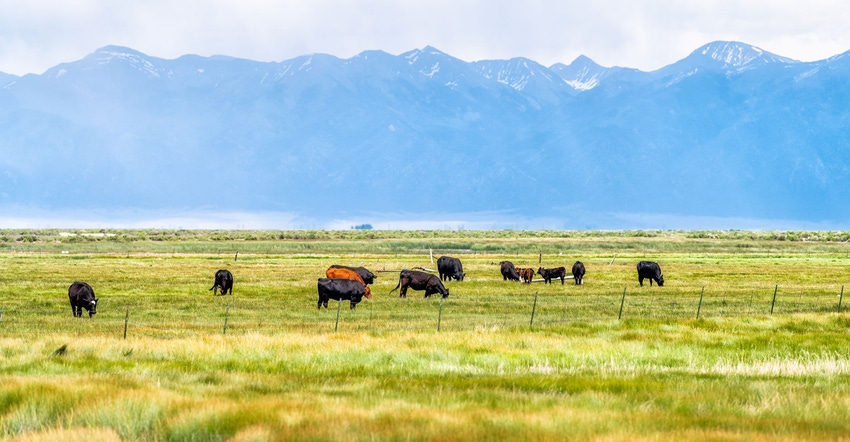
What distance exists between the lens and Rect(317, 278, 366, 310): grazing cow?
117ft

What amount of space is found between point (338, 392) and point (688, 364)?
9456 mm

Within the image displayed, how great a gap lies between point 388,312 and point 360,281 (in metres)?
3.64

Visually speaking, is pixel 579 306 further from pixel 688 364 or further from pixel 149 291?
pixel 149 291

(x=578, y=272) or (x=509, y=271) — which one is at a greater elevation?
(x=578, y=272)

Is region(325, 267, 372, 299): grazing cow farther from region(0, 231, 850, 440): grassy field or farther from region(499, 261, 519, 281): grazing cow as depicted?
region(499, 261, 519, 281): grazing cow

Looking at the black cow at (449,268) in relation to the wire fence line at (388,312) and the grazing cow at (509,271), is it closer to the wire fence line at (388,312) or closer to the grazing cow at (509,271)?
the grazing cow at (509,271)

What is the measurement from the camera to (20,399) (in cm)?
1421

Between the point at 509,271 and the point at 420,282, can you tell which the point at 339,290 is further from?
the point at 509,271

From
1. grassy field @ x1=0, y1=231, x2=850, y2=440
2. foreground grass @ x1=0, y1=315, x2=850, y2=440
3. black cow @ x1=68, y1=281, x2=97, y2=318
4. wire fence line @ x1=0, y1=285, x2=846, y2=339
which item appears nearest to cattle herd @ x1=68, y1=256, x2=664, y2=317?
black cow @ x1=68, y1=281, x2=97, y2=318

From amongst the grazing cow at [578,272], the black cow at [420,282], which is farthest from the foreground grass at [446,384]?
the grazing cow at [578,272]

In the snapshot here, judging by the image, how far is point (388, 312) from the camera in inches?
1358

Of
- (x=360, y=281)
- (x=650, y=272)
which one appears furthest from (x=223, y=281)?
(x=650, y=272)

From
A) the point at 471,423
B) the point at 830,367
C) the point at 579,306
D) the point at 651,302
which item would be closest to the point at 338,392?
the point at 471,423

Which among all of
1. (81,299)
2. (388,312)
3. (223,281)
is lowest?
(81,299)
